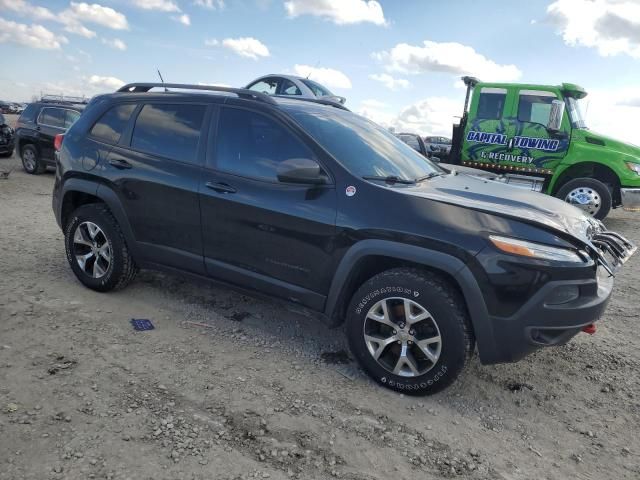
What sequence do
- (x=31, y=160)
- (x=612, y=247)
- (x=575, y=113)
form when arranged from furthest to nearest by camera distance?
(x=31, y=160)
(x=575, y=113)
(x=612, y=247)

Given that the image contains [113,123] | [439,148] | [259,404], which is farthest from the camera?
[439,148]

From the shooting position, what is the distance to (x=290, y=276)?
331cm

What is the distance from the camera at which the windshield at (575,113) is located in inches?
347

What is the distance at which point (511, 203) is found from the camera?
10.3ft

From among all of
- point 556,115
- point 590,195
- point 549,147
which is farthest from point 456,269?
point 549,147

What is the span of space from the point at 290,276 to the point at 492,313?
131 centimetres

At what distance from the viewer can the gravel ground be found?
94.0 inches

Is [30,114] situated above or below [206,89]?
below

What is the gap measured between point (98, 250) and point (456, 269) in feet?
10.0

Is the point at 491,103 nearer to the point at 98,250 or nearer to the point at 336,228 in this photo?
the point at 336,228

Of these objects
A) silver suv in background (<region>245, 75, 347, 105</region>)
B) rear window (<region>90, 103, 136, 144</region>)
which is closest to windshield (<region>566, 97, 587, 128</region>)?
silver suv in background (<region>245, 75, 347, 105</region>)

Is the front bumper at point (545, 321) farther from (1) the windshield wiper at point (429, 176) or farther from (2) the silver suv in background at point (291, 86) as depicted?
(2) the silver suv in background at point (291, 86)

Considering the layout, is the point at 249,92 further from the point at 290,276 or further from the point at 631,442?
the point at 631,442

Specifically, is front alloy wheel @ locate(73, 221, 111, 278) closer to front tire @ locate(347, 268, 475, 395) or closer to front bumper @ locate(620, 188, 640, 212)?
front tire @ locate(347, 268, 475, 395)
